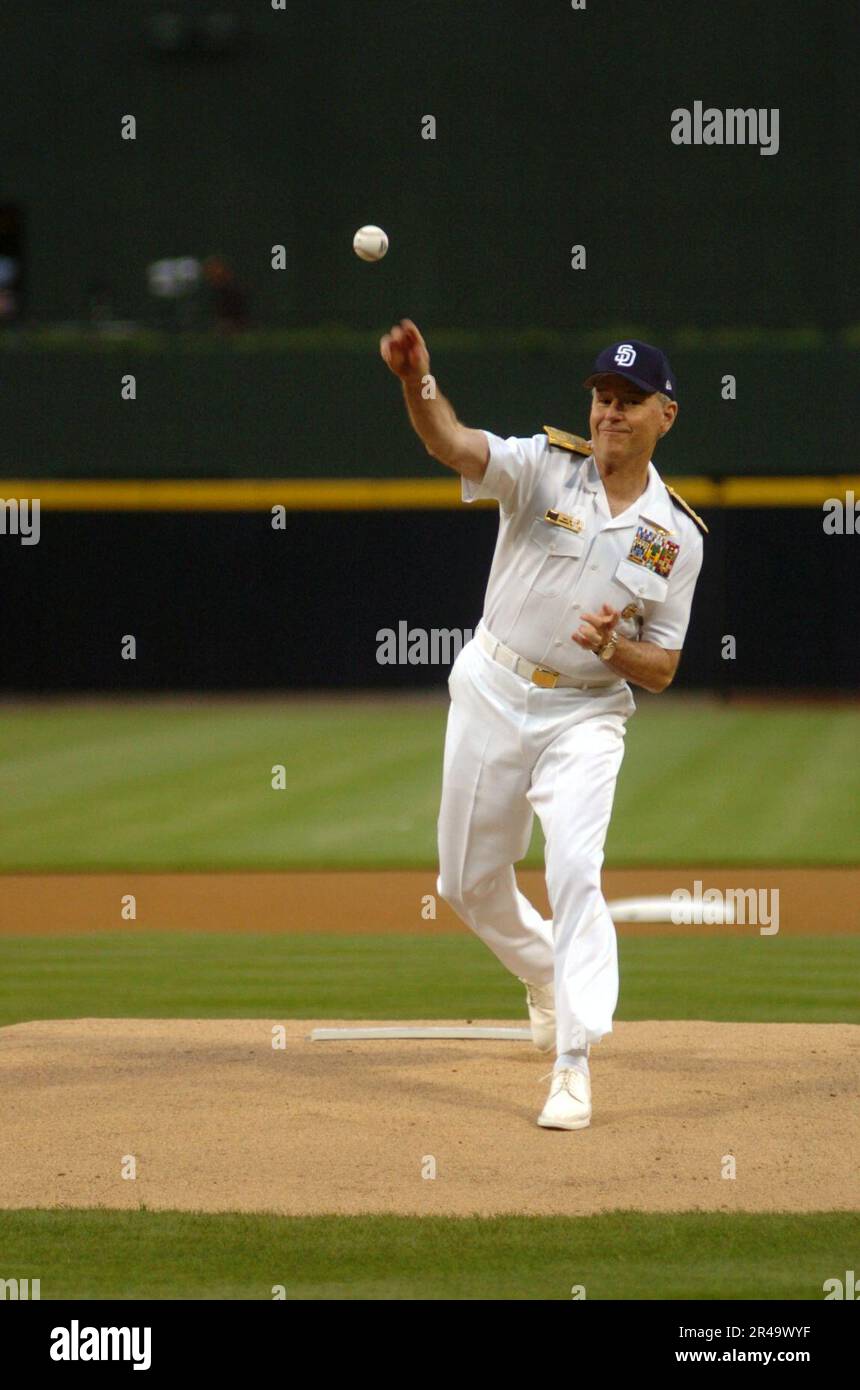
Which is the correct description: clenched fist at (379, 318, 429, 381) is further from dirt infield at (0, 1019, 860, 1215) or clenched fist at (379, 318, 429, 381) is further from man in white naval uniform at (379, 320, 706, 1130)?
dirt infield at (0, 1019, 860, 1215)

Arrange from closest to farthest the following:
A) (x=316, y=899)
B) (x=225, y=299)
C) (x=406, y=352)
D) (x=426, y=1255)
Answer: (x=426, y=1255) → (x=406, y=352) → (x=316, y=899) → (x=225, y=299)

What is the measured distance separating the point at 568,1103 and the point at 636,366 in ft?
7.01

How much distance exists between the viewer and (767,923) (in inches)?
408

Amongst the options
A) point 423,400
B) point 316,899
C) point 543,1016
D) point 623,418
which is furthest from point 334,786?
point 423,400

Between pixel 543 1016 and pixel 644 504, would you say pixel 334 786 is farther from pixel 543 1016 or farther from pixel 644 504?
pixel 644 504

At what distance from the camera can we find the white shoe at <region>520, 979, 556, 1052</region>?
643cm

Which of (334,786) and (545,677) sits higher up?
(545,677)

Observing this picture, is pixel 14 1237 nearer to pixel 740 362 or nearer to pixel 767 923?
pixel 767 923

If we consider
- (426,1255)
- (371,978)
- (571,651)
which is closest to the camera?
(426,1255)

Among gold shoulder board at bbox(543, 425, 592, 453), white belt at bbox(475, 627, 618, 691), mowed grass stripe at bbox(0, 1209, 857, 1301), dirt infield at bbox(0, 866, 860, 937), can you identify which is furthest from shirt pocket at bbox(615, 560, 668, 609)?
dirt infield at bbox(0, 866, 860, 937)

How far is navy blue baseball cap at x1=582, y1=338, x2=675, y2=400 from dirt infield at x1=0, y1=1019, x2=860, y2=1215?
217cm

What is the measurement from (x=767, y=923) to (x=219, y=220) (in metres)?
16.6

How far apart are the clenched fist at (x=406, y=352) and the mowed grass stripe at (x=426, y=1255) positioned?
2.21 meters

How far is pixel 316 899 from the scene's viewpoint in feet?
36.1
